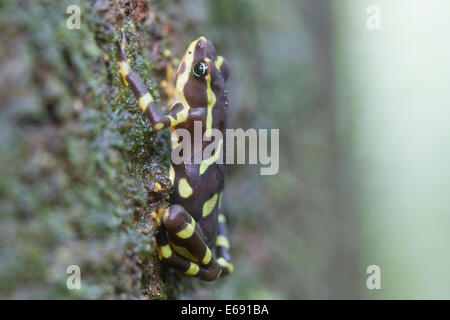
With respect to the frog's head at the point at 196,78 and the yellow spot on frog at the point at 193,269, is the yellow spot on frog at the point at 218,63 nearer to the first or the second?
the frog's head at the point at 196,78

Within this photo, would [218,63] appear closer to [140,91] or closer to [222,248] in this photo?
[140,91]

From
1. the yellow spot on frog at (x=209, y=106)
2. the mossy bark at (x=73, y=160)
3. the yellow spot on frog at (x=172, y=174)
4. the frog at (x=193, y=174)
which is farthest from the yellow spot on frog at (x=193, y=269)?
the yellow spot on frog at (x=209, y=106)

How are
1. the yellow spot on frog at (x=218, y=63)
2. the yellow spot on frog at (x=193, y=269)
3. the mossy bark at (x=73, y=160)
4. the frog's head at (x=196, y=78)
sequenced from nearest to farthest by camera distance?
1. the mossy bark at (x=73, y=160)
2. the yellow spot on frog at (x=193, y=269)
3. the frog's head at (x=196, y=78)
4. the yellow spot on frog at (x=218, y=63)

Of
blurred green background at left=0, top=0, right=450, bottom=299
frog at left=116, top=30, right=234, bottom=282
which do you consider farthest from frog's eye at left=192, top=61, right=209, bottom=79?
blurred green background at left=0, top=0, right=450, bottom=299

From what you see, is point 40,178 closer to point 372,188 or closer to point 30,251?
point 30,251

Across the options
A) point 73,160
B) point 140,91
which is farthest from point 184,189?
point 73,160

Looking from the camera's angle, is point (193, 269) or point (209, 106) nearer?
point (193, 269)
